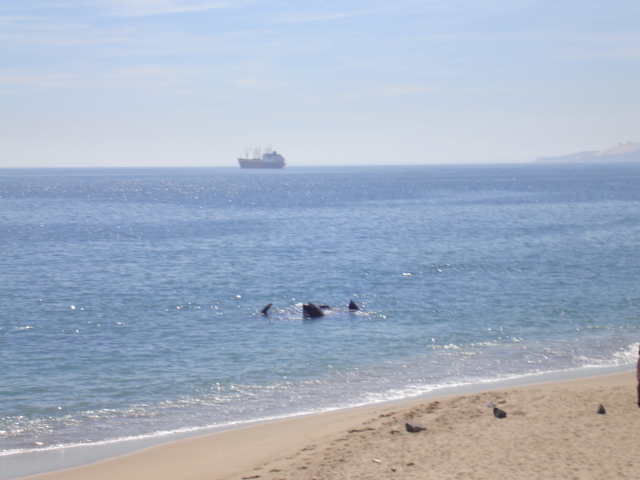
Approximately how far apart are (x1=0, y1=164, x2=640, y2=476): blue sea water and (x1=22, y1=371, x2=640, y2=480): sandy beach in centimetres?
186

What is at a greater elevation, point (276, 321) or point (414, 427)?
point (414, 427)

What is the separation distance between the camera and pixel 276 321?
88.1ft

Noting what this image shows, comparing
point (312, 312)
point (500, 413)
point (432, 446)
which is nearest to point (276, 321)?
point (312, 312)

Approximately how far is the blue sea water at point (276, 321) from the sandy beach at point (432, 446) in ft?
6.09

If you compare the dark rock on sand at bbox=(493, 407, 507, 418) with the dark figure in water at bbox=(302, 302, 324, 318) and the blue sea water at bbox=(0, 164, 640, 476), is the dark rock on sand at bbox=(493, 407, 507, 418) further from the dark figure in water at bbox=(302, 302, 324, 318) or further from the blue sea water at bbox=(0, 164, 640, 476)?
the dark figure in water at bbox=(302, 302, 324, 318)

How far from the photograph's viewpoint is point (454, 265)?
136 ft

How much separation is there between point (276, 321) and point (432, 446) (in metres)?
15.1

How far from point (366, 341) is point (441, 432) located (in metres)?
10.4

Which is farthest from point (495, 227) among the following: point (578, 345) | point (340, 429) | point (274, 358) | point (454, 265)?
point (340, 429)

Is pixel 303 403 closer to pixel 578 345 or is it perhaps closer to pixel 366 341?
pixel 366 341

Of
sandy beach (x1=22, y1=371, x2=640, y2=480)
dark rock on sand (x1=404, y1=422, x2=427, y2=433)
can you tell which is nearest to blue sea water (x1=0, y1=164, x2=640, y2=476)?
sandy beach (x1=22, y1=371, x2=640, y2=480)

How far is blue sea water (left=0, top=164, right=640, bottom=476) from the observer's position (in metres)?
17.3

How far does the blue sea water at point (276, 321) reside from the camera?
1734 cm

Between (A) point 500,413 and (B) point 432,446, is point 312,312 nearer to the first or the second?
(A) point 500,413
